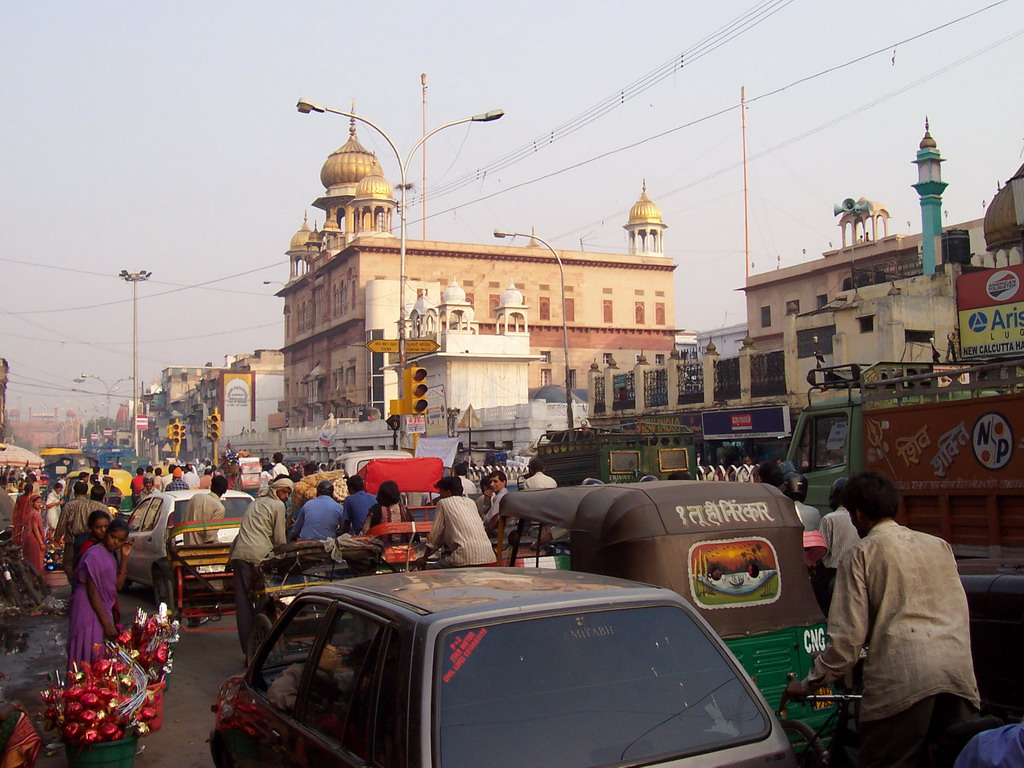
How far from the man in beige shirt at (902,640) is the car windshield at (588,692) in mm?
663

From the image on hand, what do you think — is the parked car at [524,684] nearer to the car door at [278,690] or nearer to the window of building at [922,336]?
the car door at [278,690]

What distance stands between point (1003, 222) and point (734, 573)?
72.4 ft

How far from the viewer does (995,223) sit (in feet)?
78.6

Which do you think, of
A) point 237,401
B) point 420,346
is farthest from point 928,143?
point 237,401

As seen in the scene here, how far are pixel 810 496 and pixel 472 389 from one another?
143 ft

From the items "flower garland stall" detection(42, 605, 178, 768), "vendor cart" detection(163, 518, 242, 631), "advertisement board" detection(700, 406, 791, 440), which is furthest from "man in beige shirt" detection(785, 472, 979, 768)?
"advertisement board" detection(700, 406, 791, 440)

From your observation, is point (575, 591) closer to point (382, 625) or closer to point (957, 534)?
point (382, 625)

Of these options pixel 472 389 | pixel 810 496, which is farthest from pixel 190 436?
pixel 810 496

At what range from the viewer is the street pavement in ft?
21.9

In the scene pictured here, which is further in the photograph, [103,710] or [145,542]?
[145,542]

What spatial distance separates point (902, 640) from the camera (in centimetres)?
370

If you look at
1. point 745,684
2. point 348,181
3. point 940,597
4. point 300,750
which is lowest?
point 300,750

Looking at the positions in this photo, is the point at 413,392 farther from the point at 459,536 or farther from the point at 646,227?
the point at 646,227

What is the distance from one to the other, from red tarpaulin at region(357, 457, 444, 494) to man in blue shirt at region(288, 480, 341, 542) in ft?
→ 16.3
